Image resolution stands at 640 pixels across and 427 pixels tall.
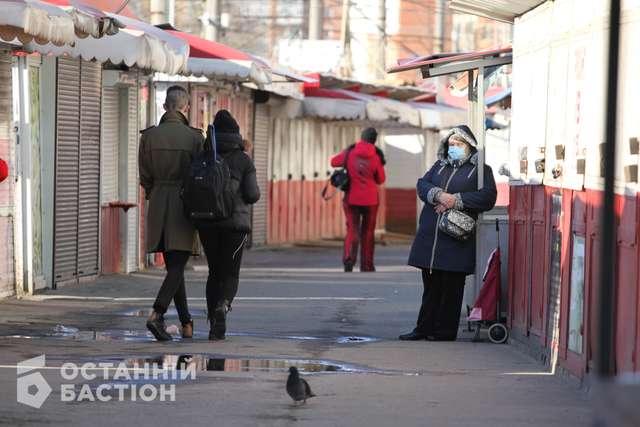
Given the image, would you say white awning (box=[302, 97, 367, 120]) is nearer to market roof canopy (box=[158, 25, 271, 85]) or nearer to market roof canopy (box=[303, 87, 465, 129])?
market roof canopy (box=[303, 87, 465, 129])

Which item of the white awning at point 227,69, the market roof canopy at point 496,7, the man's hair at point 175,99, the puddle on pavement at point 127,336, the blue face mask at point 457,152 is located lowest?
the puddle on pavement at point 127,336

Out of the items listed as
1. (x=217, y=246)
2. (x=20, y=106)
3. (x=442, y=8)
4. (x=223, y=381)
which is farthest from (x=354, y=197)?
(x=442, y=8)

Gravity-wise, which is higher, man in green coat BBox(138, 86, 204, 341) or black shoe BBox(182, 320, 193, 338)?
man in green coat BBox(138, 86, 204, 341)

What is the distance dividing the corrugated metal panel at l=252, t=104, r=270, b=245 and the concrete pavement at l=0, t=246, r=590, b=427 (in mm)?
9829

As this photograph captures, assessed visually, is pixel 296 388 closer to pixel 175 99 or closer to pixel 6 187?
pixel 175 99

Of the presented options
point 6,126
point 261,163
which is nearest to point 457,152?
point 6,126

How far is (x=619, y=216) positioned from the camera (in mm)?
8375

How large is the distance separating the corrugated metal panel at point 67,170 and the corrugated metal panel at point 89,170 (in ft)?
0.62

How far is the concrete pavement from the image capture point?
7992 millimetres

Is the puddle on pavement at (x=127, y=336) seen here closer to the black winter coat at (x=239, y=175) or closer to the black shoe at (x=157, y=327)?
the black shoe at (x=157, y=327)

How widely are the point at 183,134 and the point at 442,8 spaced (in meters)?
39.5

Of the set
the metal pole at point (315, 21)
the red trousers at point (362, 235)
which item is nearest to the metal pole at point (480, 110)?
the red trousers at point (362, 235)

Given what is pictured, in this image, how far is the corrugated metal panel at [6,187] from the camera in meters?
14.9

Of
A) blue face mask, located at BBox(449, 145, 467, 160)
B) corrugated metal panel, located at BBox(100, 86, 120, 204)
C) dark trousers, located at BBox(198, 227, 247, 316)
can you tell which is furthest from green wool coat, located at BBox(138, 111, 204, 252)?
corrugated metal panel, located at BBox(100, 86, 120, 204)
